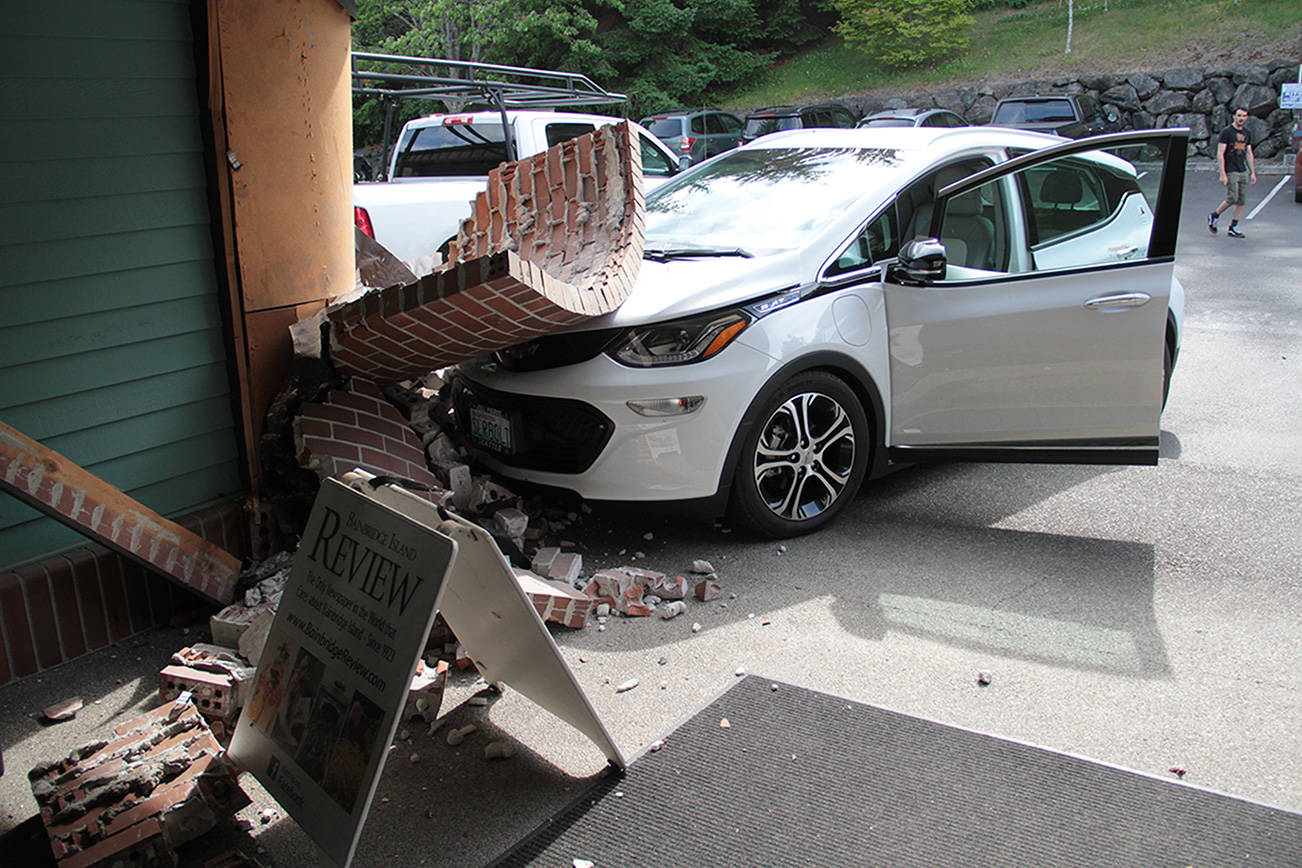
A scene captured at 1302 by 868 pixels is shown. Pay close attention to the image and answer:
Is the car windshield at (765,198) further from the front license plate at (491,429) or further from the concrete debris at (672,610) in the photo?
the concrete debris at (672,610)

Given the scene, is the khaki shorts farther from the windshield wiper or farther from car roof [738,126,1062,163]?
the windshield wiper

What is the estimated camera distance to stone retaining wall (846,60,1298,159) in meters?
25.2

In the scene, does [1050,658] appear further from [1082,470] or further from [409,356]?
[409,356]

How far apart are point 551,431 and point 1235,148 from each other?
43.8 ft

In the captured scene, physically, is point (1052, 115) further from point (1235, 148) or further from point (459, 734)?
point (459, 734)

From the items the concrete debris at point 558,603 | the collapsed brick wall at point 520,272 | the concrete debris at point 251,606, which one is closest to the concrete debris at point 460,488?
the collapsed brick wall at point 520,272

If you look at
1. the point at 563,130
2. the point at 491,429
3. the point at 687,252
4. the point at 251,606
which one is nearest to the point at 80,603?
the point at 251,606

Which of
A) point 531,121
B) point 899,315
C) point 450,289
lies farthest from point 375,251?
point 531,121

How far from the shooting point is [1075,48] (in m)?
31.5

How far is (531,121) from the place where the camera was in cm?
1011

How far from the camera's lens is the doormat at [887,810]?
2768mm

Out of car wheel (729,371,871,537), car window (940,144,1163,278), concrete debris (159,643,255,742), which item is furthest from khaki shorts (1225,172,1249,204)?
concrete debris (159,643,255,742)

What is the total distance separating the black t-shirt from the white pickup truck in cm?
799

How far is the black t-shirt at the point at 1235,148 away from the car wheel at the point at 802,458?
12170 mm
